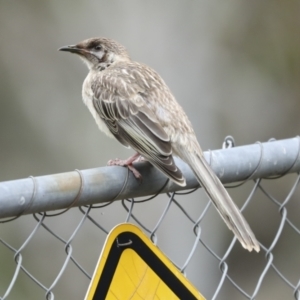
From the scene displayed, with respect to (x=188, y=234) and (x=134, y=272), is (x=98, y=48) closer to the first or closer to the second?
(x=134, y=272)

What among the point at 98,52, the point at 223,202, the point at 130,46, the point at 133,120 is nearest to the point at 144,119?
the point at 133,120

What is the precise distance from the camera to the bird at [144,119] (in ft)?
10.6

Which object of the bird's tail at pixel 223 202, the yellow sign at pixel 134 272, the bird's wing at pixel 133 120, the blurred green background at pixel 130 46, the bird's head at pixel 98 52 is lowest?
the yellow sign at pixel 134 272

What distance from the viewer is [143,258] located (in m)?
2.76

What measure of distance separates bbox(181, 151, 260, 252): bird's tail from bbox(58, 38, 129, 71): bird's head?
160 cm

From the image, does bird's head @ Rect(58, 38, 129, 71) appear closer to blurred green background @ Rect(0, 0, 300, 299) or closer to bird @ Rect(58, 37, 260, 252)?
bird @ Rect(58, 37, 260, 252)

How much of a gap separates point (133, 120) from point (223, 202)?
2.89ft

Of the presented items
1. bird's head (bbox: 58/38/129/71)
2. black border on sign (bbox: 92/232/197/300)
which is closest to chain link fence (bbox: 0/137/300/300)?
black border on sign (bbox: 92/232/197/300)

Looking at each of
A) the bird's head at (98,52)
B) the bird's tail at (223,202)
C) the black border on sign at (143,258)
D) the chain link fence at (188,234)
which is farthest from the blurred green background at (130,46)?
the black border on sign at (143,258)

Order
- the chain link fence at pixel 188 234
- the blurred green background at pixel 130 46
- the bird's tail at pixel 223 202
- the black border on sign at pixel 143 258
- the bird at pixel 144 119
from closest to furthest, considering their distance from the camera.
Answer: the black border on sign at pixel 143 258 < the bird's tail at pixel 223 202 < the bird at pixel 144 119 < the chain link fence at pixel 188 234 < the blurred green background at pixel 130 46

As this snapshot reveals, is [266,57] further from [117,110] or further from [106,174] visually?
[106,174]

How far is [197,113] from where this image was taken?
921 centimetres

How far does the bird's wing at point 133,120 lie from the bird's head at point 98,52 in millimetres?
464

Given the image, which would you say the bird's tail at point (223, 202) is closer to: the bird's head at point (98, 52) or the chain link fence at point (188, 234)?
the chain link fence at point (188, 234)
